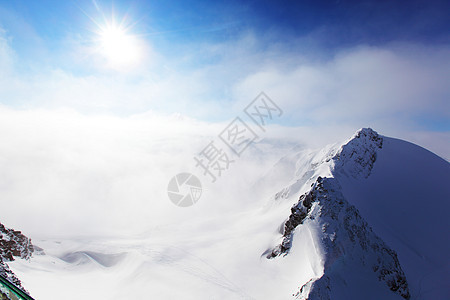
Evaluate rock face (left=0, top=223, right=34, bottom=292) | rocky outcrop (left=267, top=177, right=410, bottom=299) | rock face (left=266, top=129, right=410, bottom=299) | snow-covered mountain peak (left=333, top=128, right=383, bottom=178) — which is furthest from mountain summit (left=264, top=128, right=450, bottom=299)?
rock face (left=0, top=223, right=34, bottom=292)

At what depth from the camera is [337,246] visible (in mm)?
40906

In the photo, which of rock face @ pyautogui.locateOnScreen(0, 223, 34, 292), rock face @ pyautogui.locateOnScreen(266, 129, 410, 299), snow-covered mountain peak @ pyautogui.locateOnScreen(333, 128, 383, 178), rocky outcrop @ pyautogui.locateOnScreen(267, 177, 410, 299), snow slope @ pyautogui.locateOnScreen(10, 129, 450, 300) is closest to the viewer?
rock face @ pyautogui.locateOnScreen(266, 129, 410, 299)

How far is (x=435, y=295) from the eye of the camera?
146 feet

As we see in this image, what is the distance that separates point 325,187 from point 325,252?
1385 cm

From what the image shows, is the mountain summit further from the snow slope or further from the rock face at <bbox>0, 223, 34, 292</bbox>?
the rock face at <bbox>0, 223, 34, 292</bbox>

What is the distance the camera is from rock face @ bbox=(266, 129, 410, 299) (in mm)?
35812

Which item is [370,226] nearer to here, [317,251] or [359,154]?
[317,251]

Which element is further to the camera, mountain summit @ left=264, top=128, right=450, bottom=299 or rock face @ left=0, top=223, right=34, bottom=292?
rock face @ left=0, top=223, right=34, bottom=292

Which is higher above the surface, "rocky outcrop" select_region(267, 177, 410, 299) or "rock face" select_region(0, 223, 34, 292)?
"rocky outcrop" select_region(267, 177, 410, 299)

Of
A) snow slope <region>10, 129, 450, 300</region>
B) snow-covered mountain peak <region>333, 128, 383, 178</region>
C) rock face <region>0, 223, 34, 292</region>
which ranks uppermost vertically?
snow-covered mountain peak <region>333, 128, 383, 178</region>

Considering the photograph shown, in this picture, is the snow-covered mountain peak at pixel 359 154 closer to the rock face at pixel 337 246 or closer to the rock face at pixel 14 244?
the rock face at pixel 337 246

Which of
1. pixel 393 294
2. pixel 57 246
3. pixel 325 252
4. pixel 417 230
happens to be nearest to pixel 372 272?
pixel 393 294

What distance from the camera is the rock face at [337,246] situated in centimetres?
3581

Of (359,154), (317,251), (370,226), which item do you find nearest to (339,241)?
(317,251)
